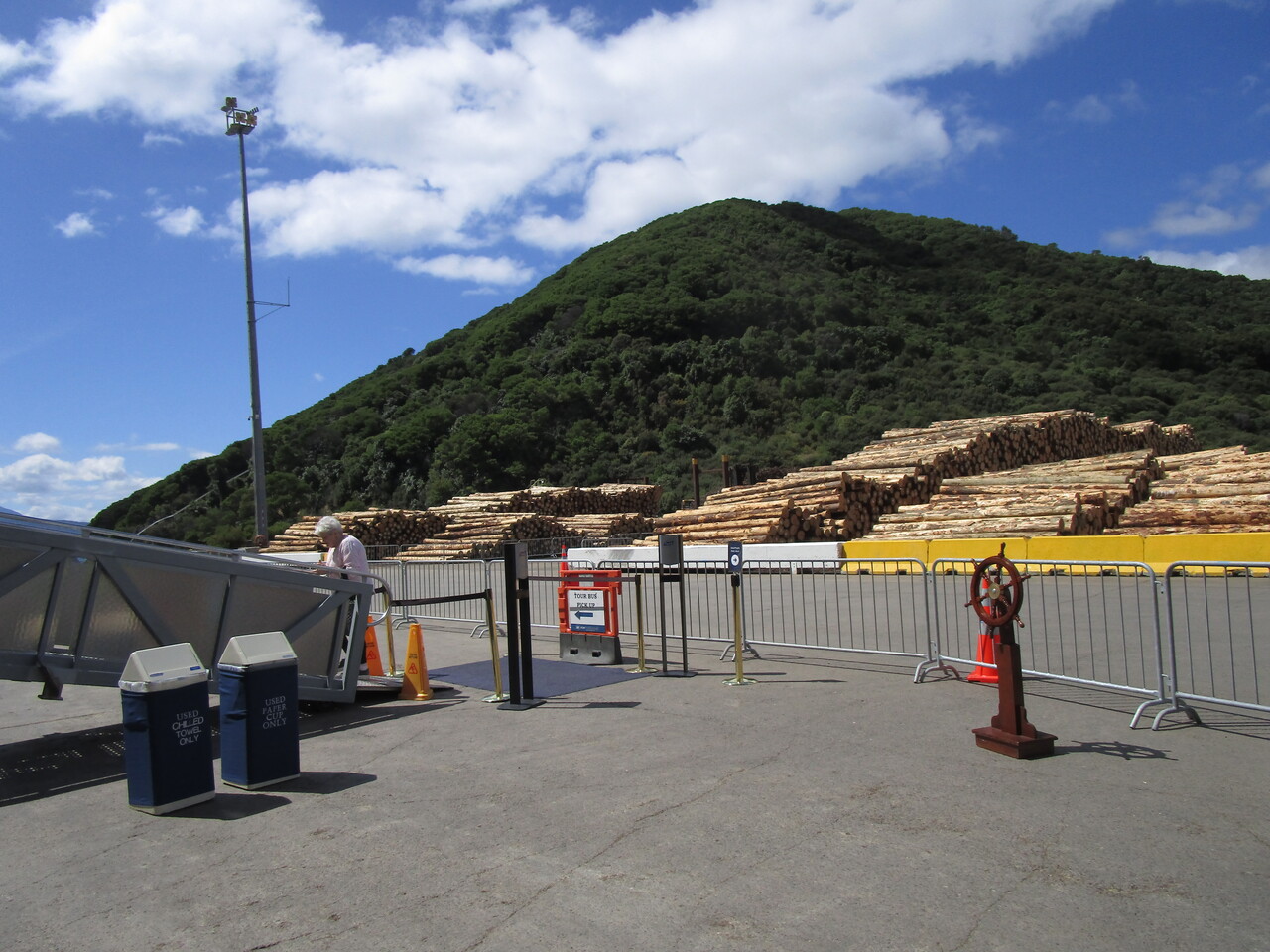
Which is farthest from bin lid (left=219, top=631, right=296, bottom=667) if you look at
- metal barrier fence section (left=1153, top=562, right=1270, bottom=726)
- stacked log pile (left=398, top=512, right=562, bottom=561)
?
stacked log pile (left=398, top=512, right=562, bottom=561)

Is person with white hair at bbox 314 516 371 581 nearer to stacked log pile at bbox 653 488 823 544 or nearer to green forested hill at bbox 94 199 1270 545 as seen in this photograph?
stacked log pile at bbox 653 488 823 544

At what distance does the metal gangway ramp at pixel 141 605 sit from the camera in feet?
21.9

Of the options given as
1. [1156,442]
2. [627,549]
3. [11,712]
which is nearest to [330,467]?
[627,549]

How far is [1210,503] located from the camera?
19719mm

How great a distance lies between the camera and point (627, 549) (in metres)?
24.5

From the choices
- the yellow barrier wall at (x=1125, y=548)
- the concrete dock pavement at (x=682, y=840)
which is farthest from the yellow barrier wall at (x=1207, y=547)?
the concrete dock pavement at (x=682, y=840)

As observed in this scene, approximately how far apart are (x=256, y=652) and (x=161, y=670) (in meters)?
0.74

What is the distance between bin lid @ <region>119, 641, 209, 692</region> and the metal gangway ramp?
5.27 feet

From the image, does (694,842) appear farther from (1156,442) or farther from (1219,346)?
(1219,346)

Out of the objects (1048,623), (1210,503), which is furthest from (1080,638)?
(1210,503)

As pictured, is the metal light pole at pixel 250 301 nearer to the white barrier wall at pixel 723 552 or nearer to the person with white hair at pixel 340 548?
the white barrier wall at pixel 723 552

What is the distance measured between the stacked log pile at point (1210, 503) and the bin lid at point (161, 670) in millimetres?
19815

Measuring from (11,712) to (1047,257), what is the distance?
326 ft

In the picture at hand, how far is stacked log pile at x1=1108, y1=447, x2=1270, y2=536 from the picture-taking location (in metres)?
18.9
